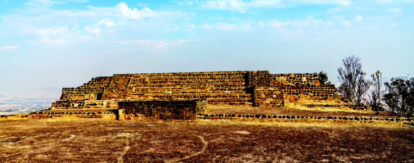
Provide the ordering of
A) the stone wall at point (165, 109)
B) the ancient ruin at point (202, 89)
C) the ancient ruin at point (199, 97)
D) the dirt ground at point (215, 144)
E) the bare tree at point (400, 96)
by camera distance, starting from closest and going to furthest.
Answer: the dirt ground at point (215, 144)
the stone wall at point (165, 109)
the ancient ruin at point (199, 97)
the ancient ruin at point (202, 89)
the bare tree at point (400, 96)

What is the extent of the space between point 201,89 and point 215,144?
11211mm

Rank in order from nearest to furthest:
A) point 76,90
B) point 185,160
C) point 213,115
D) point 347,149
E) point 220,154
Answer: point 185,160 < point 220,154 < point 347,149 < point 213,115 < point 76,90

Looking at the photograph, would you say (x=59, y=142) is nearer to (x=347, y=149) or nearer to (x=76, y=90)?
(x=347, y=149)

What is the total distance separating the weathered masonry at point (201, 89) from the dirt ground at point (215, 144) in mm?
6566

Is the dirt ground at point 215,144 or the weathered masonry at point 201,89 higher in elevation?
the weathered masonry at point 201,89

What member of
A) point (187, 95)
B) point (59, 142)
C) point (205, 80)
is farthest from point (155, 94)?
point (59, 142)

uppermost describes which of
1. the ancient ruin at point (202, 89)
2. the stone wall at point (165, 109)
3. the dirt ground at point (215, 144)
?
the ancient ruin at point (202, 89)

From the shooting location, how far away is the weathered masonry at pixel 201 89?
14609mm

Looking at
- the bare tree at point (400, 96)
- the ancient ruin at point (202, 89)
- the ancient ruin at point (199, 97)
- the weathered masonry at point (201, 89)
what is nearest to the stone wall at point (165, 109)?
the ancient ruin at point (199, 97)

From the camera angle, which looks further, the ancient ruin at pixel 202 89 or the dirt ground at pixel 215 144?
the ancient ruin at pixel 202 89

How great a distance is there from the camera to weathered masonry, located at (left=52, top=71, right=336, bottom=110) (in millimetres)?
14609

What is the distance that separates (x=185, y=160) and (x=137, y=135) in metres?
2.55

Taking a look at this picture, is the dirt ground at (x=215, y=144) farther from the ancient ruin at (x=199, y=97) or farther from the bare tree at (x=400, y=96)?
the bare tree at (x=400, y=96)

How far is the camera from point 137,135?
270 inches
